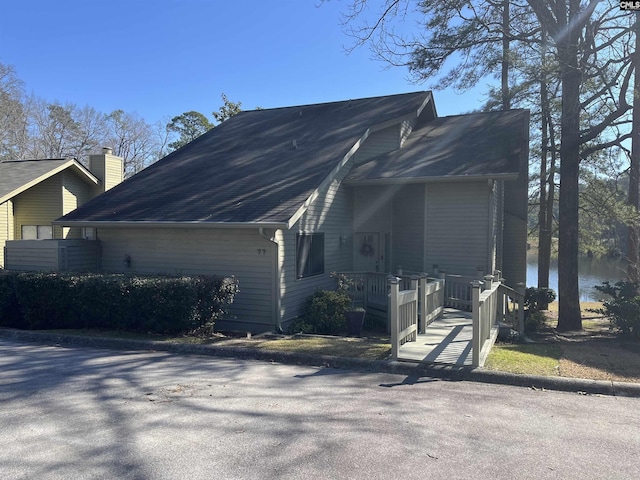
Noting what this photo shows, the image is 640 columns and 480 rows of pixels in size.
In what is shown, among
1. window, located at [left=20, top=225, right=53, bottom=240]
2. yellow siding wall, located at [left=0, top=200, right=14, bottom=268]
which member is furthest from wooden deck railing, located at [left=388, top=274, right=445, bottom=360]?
yellow siding wall, located at [left=0, top=200, right=14, bottom=268]

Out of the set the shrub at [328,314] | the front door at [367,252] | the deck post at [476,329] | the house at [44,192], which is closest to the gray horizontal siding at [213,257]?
the shrub at [328,314]

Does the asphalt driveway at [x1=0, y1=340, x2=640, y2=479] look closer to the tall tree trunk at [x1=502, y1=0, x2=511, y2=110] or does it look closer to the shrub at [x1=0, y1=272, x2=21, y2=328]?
the shrub at [x1=0, y1=272, x2=21, y2=328]

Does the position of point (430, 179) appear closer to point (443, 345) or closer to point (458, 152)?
point (458, 152)

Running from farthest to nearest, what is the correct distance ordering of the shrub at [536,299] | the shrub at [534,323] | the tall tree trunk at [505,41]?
the shrub at [536,299] < the shrub at [534,323] < the tall tree trunk at [505,41]

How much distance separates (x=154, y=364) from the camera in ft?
23.9

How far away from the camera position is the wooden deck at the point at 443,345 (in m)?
7.16

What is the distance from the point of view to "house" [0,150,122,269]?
19.5 m

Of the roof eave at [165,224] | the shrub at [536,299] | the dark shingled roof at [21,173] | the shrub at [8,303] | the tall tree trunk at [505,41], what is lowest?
the shrub at [536,299]

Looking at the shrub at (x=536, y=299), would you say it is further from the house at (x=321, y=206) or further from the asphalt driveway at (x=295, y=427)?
the asphalt driveway at (x=295, y=427)

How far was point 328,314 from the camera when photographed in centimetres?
1085

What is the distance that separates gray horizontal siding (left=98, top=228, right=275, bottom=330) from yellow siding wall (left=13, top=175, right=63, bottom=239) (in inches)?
369

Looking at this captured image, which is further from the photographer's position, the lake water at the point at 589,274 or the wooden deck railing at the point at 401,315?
the lake water at the point at 589,274

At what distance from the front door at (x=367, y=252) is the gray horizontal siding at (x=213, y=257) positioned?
4045 mm

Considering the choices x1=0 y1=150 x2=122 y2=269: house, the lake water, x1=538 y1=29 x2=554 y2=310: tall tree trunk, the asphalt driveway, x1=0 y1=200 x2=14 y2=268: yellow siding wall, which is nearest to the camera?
the asphalt driveway
